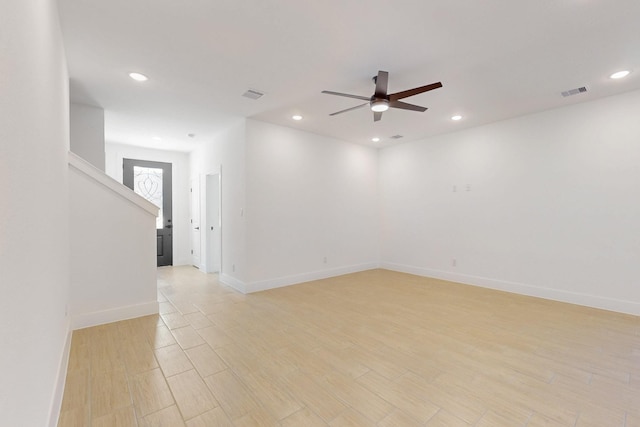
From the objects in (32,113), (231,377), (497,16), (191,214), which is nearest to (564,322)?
(497,16)

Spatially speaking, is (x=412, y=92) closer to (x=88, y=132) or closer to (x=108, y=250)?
(x=108, y=250)

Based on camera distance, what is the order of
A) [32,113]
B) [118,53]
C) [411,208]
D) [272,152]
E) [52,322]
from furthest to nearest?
Result: [411,208] < [272,152] < [118,53] < [52,322] < [32,113]

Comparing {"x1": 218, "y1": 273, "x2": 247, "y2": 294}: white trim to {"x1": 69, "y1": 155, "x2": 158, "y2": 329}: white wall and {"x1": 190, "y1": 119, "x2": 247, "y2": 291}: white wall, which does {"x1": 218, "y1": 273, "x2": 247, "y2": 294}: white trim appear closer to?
{"x1": 190, "y1": 119, "x2": 247, "y2": 291}: white wall

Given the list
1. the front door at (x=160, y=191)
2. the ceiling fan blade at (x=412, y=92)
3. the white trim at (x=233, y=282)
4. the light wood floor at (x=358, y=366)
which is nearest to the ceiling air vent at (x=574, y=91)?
the ceiling fan blade at (x=412, y=92)

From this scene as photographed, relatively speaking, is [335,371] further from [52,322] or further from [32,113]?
[32,113]

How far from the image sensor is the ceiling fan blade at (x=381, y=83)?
2.88 m

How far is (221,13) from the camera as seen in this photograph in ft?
7.43

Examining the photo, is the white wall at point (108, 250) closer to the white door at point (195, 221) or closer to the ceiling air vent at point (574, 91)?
the white door at point (195, 221)

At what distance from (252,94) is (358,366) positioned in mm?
3468

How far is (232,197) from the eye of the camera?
16.7ft

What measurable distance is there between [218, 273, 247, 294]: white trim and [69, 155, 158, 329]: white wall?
1305 millimetres

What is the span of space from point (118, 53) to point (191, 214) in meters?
4.79

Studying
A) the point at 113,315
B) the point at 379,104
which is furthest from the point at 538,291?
the point at 113,315

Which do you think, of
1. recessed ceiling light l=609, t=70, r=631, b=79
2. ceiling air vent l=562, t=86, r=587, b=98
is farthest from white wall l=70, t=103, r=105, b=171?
recessed ceiling light l=609, t=70, r=631, b=79
